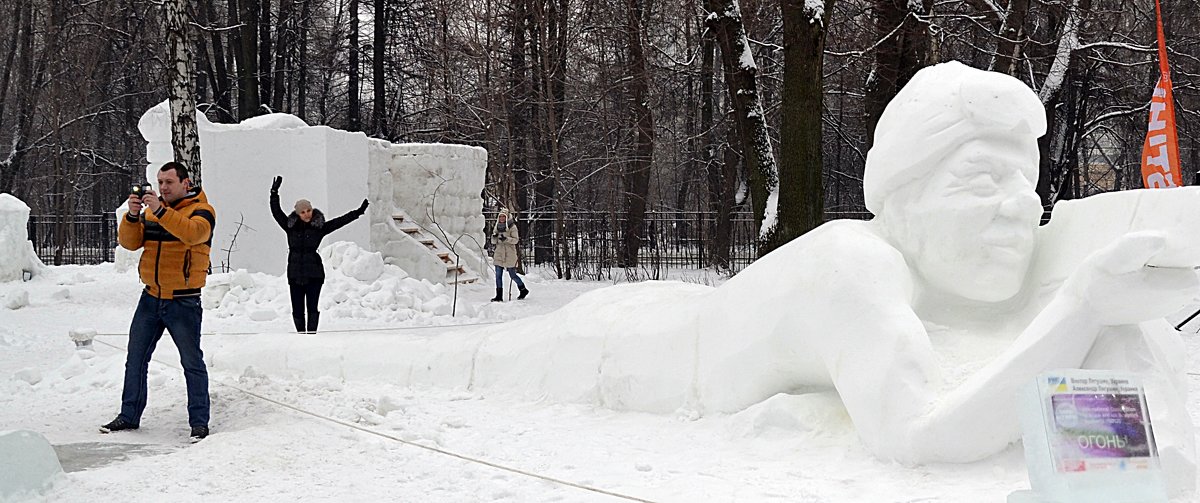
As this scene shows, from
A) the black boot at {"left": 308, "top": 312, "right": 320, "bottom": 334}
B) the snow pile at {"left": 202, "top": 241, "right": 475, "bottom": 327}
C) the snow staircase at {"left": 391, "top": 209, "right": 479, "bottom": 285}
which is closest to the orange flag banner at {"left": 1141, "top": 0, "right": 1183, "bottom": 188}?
the snow pile at {"left": 202, "top": 241, "right": 475, "bottom": 327}

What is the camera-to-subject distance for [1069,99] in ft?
70.1

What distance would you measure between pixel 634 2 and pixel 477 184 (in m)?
4.38

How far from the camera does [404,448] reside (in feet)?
16.6

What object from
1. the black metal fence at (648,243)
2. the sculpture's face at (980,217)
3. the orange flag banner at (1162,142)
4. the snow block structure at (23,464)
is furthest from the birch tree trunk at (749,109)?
the snow block structure at (23,464)

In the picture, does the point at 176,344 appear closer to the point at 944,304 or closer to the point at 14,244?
the point at 944,304

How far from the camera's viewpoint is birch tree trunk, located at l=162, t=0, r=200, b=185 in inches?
503

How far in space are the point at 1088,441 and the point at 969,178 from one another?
5.28 ft

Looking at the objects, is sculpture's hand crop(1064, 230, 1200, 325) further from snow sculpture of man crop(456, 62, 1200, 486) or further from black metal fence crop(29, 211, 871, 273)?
black metal fence crop(29, 211, 871, 273)

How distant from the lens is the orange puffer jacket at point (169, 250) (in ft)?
18.3

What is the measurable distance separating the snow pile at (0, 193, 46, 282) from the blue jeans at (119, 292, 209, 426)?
34.5ft

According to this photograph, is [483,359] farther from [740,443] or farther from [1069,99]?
[1069,99]

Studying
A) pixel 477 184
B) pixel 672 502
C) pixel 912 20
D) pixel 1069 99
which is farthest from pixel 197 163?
pixel 1069 99

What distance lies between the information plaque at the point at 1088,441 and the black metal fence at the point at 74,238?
70.9 feet

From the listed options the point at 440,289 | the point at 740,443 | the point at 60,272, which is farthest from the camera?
the point at 60,272
